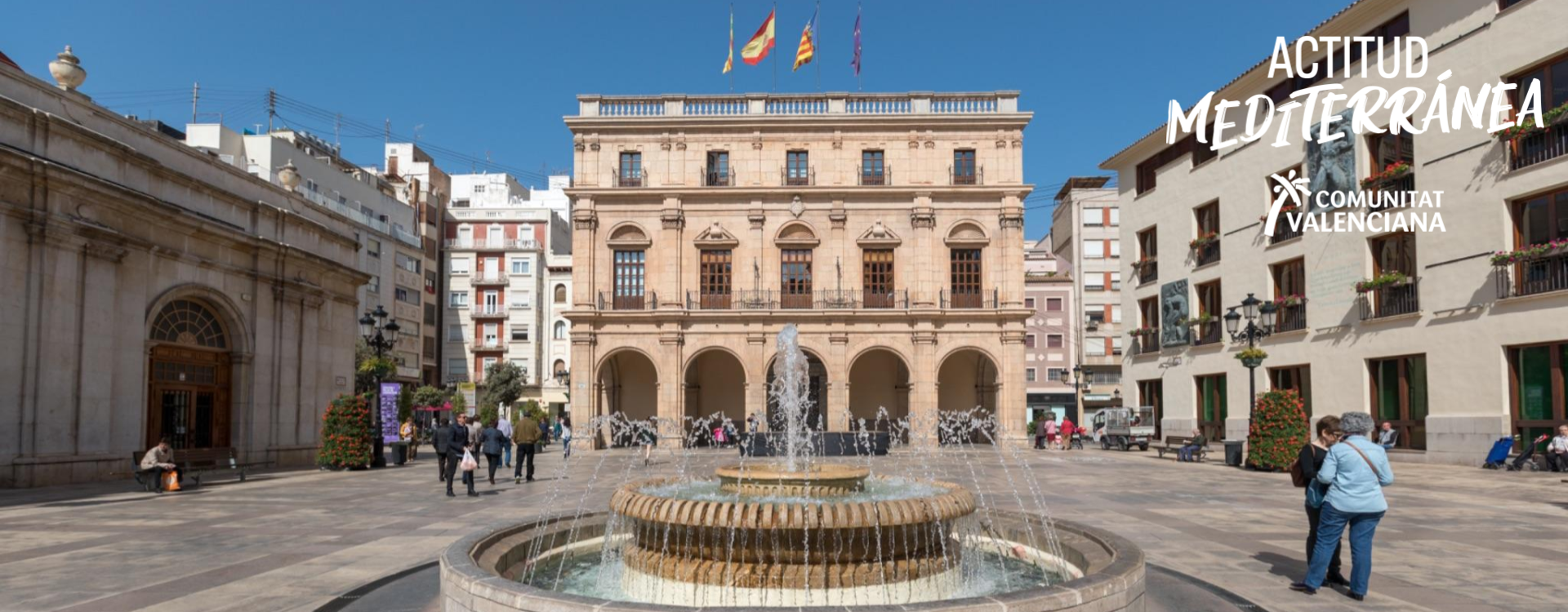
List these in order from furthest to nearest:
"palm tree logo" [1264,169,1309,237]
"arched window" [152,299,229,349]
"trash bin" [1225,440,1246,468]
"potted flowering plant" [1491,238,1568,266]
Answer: "palm tree logo" [1264,169,1309,237] → "trash bin" [1225,440,1246,468] → "arched window" [152,299,229,349] → "potted flowering plant" [1491,238,1568,266]

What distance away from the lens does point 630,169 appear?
3612cm

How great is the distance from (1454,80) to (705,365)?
26.3 m

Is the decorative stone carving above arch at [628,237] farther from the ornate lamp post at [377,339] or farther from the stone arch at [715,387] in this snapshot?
the ornate lamp post at [377,339]

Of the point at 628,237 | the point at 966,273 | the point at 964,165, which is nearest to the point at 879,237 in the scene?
the point at 966,273

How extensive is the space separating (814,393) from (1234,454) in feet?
58.4

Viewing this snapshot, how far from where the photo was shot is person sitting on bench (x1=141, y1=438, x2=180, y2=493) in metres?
15.8

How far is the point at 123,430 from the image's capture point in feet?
59.3

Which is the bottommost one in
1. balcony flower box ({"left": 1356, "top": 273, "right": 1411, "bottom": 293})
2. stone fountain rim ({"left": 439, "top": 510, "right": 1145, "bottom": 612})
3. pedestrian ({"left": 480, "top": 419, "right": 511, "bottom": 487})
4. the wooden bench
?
the wooden bench

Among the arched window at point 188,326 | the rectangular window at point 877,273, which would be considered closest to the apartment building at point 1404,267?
the rectangular window at point 877,273

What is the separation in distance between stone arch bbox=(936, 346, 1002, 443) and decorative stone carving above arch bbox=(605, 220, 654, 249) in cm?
1273

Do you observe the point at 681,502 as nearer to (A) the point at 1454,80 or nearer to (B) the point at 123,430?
(B) the point at 123,430

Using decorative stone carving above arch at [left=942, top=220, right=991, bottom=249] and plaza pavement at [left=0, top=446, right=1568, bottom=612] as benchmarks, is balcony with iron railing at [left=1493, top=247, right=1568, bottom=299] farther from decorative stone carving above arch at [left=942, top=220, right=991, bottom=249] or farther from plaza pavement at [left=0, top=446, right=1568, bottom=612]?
decorative stone carving above arch at [left=942, top=220, right=991, bottom=249]

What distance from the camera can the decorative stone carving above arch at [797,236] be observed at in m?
35.4

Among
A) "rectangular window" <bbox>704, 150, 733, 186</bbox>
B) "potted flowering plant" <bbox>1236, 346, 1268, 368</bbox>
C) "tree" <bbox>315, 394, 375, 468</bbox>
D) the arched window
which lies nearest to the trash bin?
"potted flowering plant" <bbox>1236, 346, 1268, 368</bbox>
